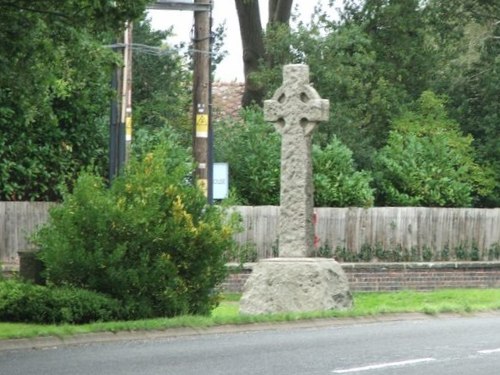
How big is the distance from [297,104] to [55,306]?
20.0 feet

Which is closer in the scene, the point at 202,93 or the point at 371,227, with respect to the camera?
Answer: the point at 202,93

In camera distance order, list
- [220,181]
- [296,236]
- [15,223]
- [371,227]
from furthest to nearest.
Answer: [371,227]
[15,223]
[220,181]
[296,236]

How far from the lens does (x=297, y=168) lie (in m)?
24.0

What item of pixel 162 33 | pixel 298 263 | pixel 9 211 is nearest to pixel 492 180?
pixel 162 33

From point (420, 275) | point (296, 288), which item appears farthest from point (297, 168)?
point (420, 275)

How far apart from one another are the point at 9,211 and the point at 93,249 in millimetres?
15624

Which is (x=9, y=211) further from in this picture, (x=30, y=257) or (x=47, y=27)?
(x=47, y=27)

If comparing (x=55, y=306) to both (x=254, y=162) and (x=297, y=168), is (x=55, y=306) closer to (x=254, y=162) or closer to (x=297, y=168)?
(x=297, y=168)

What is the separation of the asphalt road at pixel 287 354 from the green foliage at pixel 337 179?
72.8 ft

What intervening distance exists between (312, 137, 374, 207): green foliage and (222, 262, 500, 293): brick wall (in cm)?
254

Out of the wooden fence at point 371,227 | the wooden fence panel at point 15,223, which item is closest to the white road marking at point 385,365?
the wooden fence panel at point 15,223

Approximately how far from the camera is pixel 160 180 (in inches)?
872

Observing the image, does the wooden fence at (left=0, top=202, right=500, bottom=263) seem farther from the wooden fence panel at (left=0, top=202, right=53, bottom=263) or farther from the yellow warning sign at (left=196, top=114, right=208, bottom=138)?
the yellow warning sign at (left=196, top=114, right=208, bottom=138)

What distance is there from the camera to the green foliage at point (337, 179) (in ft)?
138
